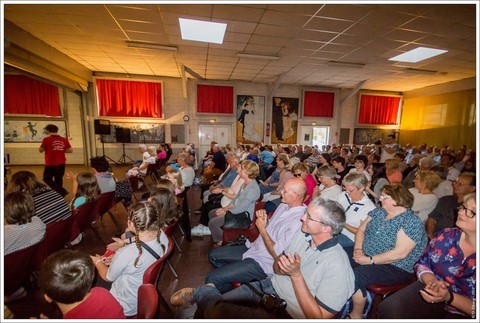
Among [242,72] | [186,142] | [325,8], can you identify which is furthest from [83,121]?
[325,8]

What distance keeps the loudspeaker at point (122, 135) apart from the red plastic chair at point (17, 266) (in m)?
8.31

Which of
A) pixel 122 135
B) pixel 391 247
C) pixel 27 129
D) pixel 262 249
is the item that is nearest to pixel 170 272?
pixel 262 249

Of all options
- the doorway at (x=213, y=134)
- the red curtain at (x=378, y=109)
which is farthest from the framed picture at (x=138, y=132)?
the red curtain at (x=378, y=109)

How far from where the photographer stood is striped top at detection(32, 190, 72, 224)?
89.9 inches

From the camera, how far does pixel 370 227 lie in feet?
6.39

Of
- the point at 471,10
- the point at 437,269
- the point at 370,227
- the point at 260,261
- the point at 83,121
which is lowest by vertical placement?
the point at 260,261

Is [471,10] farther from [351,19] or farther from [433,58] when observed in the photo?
[433,58]

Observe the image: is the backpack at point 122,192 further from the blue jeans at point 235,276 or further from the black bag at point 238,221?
the blue jeans at point 235,276

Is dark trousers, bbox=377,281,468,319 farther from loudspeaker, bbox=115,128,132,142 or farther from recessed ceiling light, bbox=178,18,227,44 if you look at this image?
loudspeaker, bbox=115,128,132,142

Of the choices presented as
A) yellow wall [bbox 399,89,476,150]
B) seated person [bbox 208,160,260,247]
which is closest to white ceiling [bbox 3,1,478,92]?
yellow wall [bbox 399,89,476,150]

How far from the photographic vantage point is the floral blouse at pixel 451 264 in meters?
1.44

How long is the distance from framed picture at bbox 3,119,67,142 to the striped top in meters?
8.90

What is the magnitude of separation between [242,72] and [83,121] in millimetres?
7024

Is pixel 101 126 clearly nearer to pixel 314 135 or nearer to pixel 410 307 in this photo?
pixel 314 135
